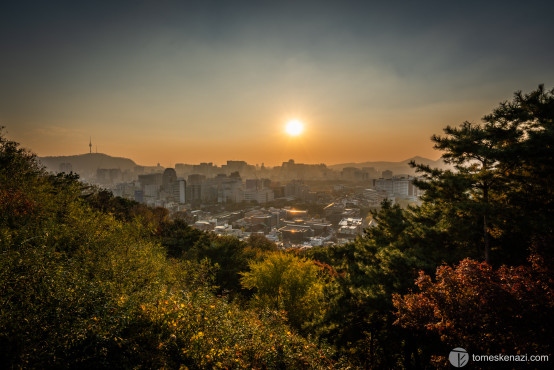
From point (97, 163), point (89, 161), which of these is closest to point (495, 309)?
point (89, 161)

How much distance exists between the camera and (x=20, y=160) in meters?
12.2

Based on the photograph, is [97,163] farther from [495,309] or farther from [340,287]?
[495,309]

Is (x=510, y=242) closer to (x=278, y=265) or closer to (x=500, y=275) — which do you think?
(x=500, y=275)

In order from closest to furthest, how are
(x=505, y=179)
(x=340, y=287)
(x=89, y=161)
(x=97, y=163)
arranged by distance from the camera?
(x=505, y=179), (x=340, y=287), (x=89, y=161), (x=97, y=163)

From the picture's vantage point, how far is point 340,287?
9797 millimetres

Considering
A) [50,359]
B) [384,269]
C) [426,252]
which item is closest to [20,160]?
[50,359]

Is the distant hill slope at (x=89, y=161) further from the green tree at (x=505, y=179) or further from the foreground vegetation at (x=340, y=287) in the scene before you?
the green tree at (x=505, y=179)

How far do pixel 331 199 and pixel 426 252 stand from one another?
79.2 metres

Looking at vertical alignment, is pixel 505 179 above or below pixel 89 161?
below

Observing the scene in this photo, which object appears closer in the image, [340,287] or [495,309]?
[495,309]

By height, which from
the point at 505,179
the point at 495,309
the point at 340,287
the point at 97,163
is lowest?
the point at 340,287

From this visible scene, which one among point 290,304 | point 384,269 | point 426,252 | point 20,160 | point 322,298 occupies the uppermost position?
point 20,160

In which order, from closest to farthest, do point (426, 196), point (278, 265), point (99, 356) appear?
point (99, 356) → point (426, 196) → point (278, 265)

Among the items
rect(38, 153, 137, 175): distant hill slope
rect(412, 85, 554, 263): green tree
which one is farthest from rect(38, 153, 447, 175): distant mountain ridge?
rect(412, 85, 554, 263): green tree
